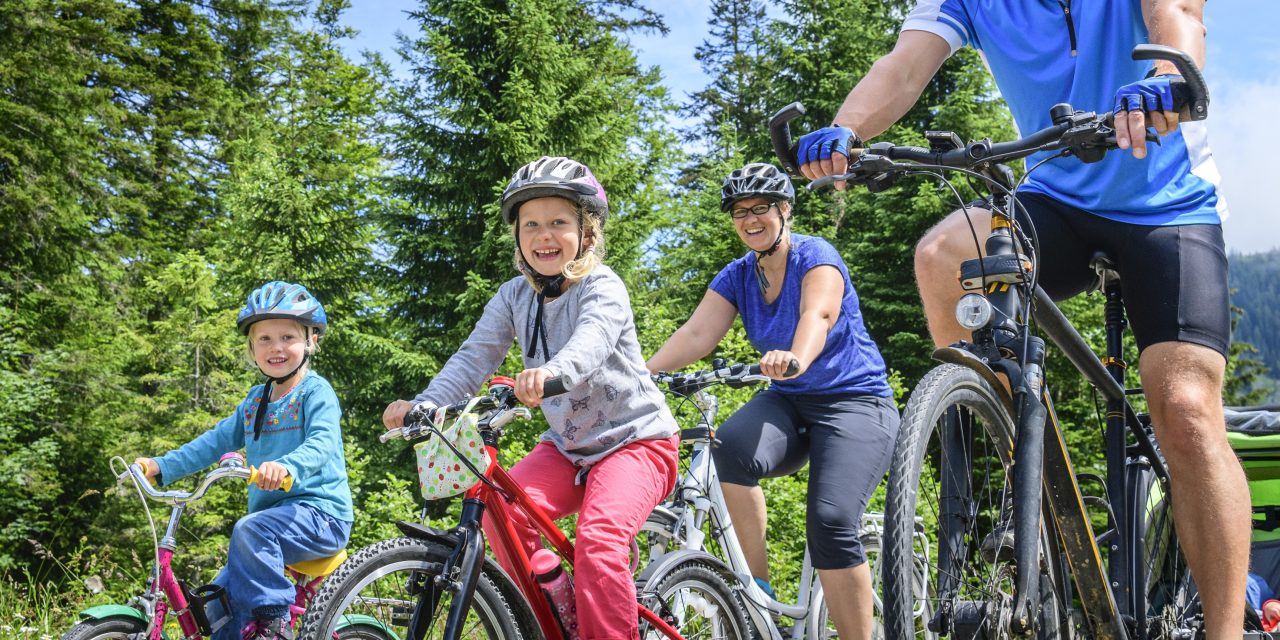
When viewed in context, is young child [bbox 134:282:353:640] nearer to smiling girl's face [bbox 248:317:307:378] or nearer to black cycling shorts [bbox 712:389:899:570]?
smiling girl's face [bbox 248:317:307:378]

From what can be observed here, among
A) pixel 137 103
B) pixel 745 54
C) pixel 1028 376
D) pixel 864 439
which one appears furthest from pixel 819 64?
pixel 1028 376

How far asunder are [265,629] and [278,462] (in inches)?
27.4

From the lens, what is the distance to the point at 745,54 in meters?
29.9

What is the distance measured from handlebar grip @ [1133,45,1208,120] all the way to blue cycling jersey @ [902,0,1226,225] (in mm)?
656

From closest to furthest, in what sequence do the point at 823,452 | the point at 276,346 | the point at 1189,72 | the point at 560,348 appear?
the point at 1189,72
the point at 560,348
the point at 823,452
the point at 276,346

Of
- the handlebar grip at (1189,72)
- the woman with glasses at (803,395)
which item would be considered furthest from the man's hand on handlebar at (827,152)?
the woman with glasses at (803,395)

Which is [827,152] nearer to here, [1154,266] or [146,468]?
[1154,266]

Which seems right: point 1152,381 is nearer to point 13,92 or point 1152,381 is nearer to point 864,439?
point 864,439

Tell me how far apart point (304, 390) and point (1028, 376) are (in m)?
3.16

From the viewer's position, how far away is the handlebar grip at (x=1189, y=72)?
2198 mm

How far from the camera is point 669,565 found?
12.3 feet

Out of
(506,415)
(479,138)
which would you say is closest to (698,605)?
(506,415)

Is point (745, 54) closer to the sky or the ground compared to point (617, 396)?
closer to the sky

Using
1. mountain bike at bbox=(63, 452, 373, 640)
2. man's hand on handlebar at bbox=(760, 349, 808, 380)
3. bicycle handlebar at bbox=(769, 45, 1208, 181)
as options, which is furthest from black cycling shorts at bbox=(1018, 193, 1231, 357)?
mountain bike at bbox=(63, 452, 373, 640)
